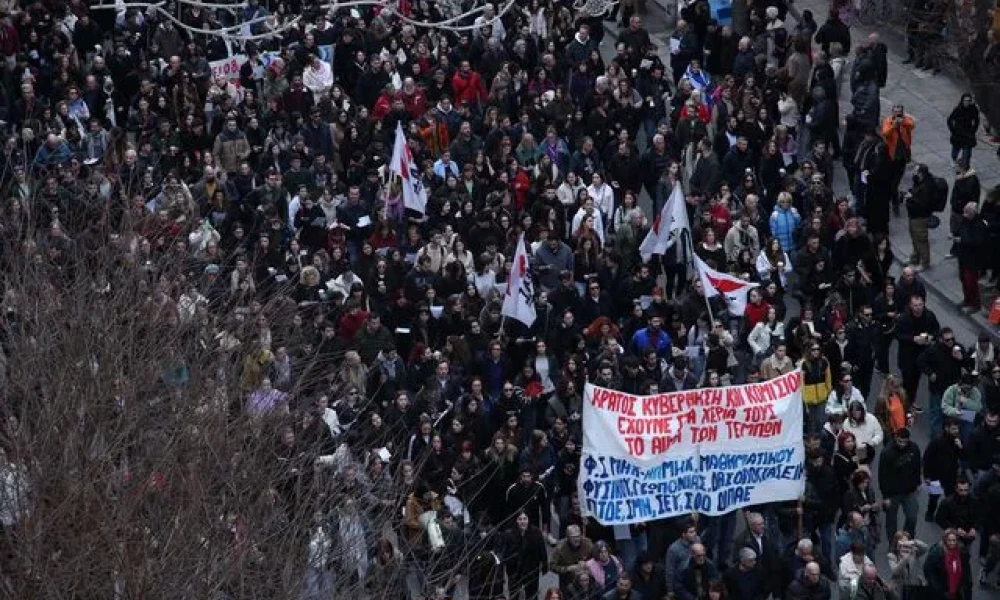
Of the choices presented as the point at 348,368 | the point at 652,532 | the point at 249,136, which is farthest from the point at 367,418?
the point at 249,136

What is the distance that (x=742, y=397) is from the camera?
103 feet

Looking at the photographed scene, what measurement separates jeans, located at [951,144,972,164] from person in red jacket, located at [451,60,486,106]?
19.3ft

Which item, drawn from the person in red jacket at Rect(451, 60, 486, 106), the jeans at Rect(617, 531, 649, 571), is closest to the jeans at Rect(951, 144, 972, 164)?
the person in red jacket at Rect(451, 60, 486, 106)

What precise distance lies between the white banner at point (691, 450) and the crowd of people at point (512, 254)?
0.89 feet

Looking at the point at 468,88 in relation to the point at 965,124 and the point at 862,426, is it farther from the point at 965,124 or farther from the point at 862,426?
the point at 862,426

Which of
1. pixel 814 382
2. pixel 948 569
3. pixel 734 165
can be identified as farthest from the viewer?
pixel 734 165

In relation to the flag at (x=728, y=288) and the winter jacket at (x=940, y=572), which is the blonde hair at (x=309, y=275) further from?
the winter jacket at (x=940, y=572)

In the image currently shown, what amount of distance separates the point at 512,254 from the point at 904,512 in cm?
610

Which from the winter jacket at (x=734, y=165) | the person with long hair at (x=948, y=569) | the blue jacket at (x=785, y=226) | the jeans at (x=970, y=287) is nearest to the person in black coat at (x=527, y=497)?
the person with long hair at (x=948, y=569)

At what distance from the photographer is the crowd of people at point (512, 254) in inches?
1195

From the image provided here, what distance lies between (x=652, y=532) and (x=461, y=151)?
8616mm

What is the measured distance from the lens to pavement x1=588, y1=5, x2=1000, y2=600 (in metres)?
34.4

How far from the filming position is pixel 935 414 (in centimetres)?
3316

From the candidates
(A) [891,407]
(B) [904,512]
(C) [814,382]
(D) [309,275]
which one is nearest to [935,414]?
(A) [891,407]
